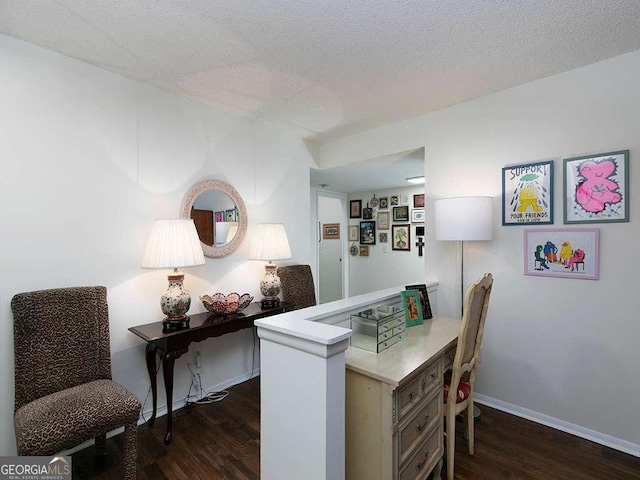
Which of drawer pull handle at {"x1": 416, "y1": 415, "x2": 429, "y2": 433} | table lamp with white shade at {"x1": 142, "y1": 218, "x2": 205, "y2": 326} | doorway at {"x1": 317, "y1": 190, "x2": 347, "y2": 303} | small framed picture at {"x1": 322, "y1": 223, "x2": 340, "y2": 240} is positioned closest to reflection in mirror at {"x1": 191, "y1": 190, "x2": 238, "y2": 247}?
table lamp with white shade at {"x1": 142, "y1": 218, "x2": 205, "y2": 326}

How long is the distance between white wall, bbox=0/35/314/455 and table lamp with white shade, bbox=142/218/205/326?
0.85 ft

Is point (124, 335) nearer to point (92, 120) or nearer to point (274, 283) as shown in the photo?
point (274, 283)

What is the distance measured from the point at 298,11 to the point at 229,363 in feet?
8.84

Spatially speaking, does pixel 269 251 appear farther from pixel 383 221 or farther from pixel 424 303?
pixel 383 221

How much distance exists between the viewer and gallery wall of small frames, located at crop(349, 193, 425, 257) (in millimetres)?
4734

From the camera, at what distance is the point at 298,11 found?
5.09 ft

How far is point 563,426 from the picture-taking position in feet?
7.00

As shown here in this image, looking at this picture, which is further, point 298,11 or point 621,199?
point 621,199

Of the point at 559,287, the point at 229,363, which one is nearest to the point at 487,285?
the point at 559,287

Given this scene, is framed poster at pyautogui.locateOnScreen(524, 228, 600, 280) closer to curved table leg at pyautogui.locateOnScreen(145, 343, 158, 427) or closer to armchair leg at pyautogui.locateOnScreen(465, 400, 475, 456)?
armchair leg at pyautogui.locateOnScreen(465, 400, 475, 456)

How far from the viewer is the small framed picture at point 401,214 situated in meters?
4.84

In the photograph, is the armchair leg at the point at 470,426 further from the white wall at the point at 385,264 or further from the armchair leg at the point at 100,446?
the white wall at the point at 385,264

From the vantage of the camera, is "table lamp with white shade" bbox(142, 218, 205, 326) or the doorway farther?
the doorway

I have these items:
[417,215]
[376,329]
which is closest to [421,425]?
[376,329]
